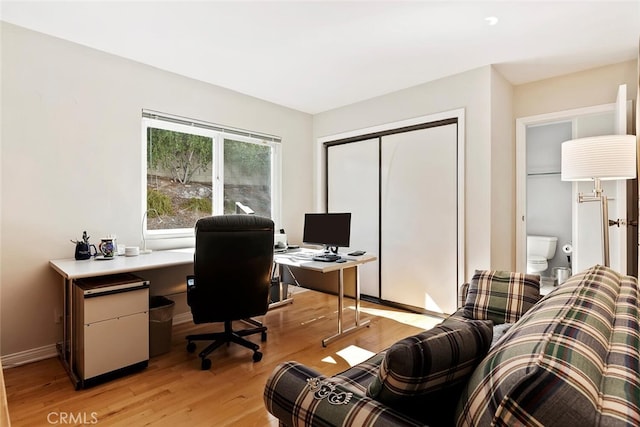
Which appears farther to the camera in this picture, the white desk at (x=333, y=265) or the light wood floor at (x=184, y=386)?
the white desk at (x=333, y=265)

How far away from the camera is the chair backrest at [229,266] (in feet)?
7.50

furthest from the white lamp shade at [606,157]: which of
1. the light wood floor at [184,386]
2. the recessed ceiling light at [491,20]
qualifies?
the light wood floor at [184,386]

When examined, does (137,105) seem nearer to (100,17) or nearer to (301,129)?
(100,17)

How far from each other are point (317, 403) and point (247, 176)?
3.41 meters

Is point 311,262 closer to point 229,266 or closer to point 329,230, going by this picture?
point 329,230

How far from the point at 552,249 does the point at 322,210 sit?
3.47 metres

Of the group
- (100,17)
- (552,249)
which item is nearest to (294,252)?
(100,17)

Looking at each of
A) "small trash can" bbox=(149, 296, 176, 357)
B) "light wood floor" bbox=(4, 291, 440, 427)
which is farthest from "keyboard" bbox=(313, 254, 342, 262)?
"small trash can" bbox=(149, 296, 176, 357)

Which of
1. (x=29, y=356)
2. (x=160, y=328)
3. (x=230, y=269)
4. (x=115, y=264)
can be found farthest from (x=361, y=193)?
(x=29, y=356)

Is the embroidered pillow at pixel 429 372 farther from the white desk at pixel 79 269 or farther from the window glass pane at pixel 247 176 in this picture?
the window glass pane at pixel 247 176

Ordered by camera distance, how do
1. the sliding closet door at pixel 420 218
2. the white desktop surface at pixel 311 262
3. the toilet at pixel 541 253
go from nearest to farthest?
the white desktop surface at pixel 311 262 < the sliding closet door at pixel 420 218 < the toilet at pixel 541 253

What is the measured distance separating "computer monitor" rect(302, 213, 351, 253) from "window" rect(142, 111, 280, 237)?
1032 mm

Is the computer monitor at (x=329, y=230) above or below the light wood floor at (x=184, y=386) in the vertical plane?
above

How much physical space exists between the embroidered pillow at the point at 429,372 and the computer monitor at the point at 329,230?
82.5 inches
